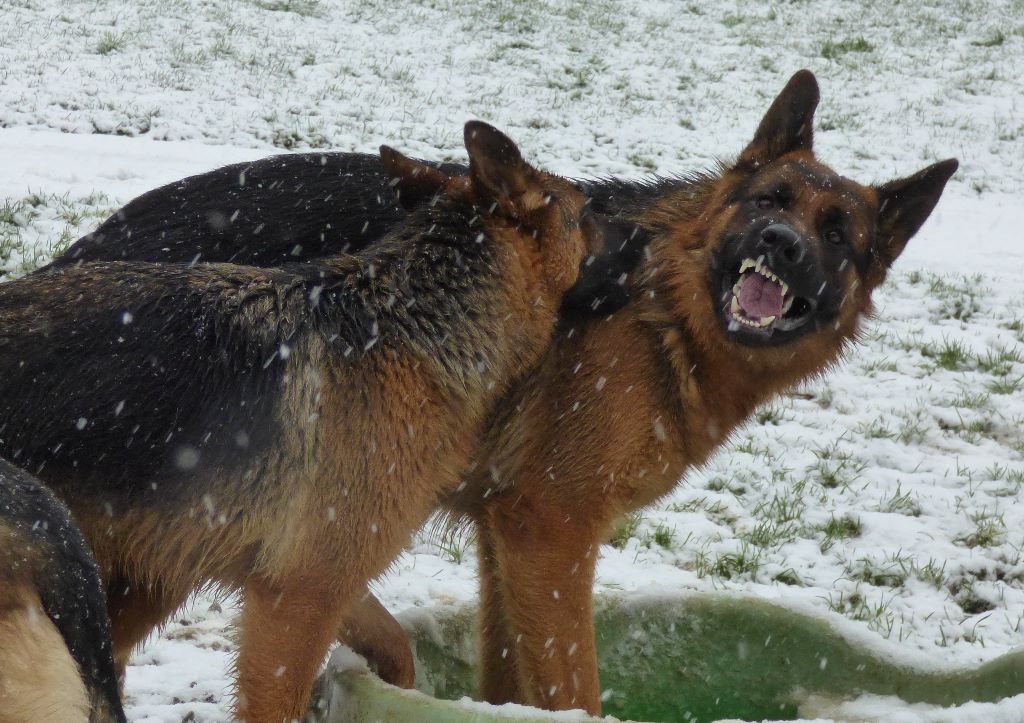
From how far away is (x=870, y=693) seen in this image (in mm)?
3926

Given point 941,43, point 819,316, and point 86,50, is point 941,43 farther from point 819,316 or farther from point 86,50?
point 819,316

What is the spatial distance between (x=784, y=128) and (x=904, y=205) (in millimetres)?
552

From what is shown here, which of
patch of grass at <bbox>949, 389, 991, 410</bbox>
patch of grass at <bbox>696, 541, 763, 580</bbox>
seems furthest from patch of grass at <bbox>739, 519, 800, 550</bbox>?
patch of grass at <bbox>949, 389, 991, 410</bbox>

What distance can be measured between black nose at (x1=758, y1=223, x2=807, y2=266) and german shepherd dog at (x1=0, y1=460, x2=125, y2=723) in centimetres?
251

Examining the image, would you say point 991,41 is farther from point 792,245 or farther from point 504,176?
point 504,176

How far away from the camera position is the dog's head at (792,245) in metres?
4.07

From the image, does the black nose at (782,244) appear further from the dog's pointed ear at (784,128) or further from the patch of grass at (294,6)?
the patch of grass at (294,6)

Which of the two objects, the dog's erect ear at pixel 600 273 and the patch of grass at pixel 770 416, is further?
the patch of grass at pixel 770 416

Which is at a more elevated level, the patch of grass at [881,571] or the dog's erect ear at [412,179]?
the dog's erect ear at [412,179]

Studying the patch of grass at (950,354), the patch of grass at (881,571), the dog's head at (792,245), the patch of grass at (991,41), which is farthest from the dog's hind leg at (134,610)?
the patch of grass at (991,41)

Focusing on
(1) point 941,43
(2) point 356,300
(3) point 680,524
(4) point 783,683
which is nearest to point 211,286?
(2) point 356,300

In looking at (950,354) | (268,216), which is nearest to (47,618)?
(268,216)

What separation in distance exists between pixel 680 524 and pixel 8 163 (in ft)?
24.2

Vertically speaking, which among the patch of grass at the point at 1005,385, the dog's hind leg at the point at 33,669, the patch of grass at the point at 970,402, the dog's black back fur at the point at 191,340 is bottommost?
the patch of grass at the point at 970,402
